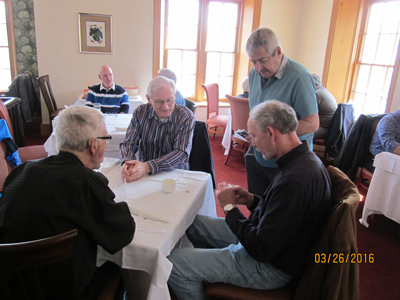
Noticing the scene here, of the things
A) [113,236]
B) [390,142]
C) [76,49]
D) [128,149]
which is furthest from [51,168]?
[76,49]

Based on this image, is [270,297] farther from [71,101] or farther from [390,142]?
[71,101]

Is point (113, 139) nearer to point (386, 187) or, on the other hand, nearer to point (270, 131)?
point (270, 131)

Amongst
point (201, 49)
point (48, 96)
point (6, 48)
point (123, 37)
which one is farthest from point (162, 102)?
point (6, 48)

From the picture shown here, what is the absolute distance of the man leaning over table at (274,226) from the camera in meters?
1.14

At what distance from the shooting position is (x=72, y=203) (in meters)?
1.02

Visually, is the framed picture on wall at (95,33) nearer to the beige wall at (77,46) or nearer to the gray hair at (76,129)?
the beige wall at (77,46)

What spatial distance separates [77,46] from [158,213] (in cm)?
409

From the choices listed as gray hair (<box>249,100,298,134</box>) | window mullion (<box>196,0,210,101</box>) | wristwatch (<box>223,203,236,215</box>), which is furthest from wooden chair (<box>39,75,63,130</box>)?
gray hair (<box>249,100,298,134</box>)

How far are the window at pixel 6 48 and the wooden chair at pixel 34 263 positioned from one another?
16.6 ft

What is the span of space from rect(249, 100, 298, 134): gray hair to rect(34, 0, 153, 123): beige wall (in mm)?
3886

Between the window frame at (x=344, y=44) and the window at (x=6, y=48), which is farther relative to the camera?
the window at (x=6, y=48)

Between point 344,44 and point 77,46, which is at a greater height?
point 344,44

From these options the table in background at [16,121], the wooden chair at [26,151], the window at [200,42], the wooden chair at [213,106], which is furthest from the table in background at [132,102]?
the wooden chair at [26,151]

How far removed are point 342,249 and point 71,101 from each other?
4697mm
